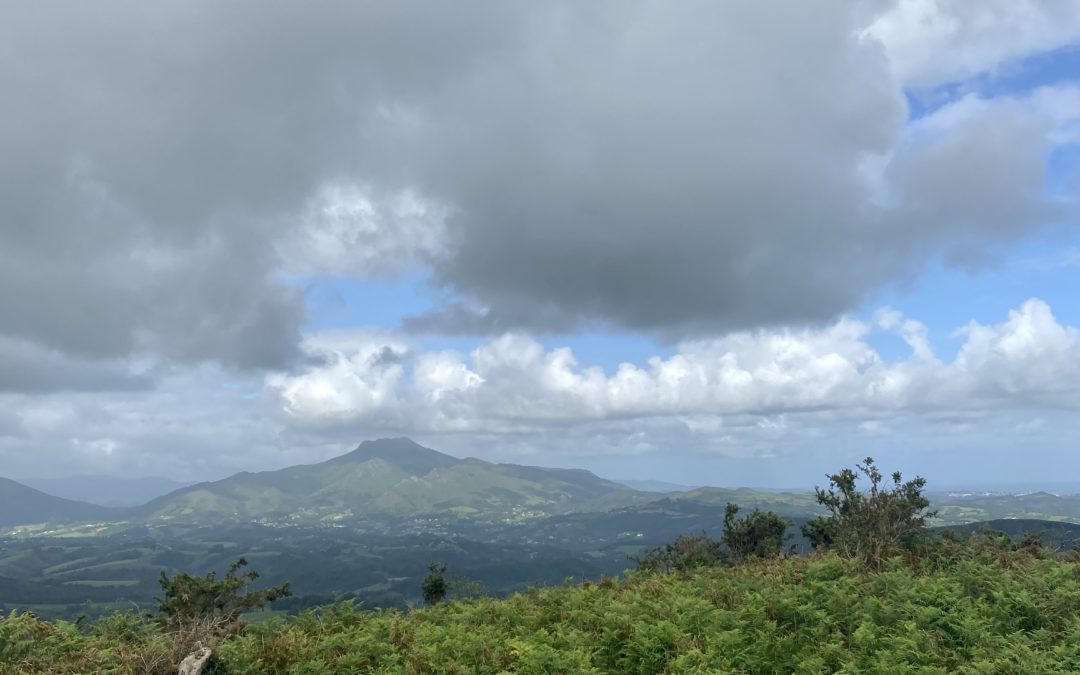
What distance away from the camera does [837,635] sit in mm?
15219

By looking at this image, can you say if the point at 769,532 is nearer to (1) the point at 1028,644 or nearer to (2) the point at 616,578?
(2) the point at 616,578

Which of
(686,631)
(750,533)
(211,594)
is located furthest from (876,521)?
(211,594)

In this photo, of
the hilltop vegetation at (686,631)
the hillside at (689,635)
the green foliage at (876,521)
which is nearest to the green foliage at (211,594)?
the hilltop vegetation at (686,631)

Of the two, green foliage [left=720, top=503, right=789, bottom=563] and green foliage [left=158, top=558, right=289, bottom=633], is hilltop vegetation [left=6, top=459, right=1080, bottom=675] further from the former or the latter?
green foliage [left=720, top=503, right=789, bottom=563]

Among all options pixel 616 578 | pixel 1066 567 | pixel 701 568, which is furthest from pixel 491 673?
pixel 1066 567

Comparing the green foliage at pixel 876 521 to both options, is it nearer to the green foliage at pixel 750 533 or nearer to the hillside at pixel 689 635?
the hillside at pixel 689 635

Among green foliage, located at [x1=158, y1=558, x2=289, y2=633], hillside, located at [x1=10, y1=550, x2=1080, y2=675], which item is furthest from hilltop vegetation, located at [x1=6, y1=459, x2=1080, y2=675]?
green foliage, located at [x1=158, y1=558, x2=289, y2=633]

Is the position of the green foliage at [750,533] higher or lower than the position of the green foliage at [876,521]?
lower

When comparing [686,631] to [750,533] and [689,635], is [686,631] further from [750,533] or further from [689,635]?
[750,533]

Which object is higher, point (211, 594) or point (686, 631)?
point (686, 631)

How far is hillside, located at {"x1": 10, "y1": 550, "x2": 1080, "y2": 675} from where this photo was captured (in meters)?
14.1

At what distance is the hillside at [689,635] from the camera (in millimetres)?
14109

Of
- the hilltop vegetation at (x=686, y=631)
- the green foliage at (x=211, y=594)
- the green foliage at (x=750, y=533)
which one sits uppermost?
the hilltop vegetation at (x=686, y=631)

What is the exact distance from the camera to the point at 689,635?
1550cm
